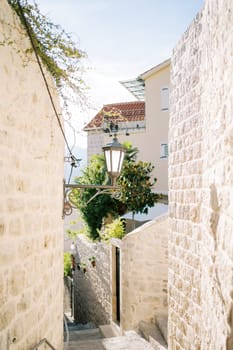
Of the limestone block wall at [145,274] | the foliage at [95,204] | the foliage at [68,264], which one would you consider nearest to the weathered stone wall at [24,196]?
the limestone block wall at [145,274]

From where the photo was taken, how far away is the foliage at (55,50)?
10.7 ft

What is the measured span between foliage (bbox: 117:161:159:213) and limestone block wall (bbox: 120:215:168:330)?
3288 mm

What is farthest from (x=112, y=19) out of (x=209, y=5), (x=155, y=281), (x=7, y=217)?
(x=155, y=281)

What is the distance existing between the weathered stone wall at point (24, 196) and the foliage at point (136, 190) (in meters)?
7.73

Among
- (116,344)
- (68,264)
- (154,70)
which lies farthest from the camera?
(68,264)

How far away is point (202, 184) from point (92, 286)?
9733 mm

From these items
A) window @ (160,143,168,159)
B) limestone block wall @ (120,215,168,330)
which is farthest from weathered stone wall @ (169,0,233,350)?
window @ (160,143,168,159)

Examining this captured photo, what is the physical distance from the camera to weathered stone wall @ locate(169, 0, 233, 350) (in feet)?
8.41

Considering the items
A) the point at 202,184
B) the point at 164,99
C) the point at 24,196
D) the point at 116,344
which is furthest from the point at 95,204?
the point at 24,196

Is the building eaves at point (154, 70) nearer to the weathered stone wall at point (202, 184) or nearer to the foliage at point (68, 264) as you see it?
the foliage at point (68, 264)

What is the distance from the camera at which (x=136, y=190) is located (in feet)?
39.9

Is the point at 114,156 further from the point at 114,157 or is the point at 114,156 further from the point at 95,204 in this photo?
the point at 95,204

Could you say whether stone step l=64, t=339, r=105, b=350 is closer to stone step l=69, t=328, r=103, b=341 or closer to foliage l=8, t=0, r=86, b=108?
stone step l=69, t=328, r=103, b=341

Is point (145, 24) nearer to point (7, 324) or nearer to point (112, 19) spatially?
point (112, 19)
